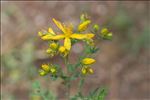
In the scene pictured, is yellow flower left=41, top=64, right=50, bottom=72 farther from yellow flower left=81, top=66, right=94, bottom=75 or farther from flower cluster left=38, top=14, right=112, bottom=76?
yellow flower left=81, top=66, right=94, bottom=75

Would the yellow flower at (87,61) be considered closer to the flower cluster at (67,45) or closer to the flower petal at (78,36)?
the flower cluster at (67,45)

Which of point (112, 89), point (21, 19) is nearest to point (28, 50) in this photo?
point (21, 19)

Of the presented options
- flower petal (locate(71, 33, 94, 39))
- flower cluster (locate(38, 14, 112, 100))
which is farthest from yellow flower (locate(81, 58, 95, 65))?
flower petal (locate(71, 33, 94, 39))

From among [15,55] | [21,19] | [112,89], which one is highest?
[21,19]

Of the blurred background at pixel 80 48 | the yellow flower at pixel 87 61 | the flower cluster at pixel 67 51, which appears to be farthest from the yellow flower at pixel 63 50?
the blurred background at pixel 80 48

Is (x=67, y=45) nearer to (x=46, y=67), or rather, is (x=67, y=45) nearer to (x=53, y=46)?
(x=53, y=46)

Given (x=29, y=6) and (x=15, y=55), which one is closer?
(x=15, y=55)

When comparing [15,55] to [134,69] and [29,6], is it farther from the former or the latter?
[134,69]

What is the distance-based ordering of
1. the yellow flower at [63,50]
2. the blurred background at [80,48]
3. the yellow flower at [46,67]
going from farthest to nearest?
the blurred background at [80,48], the yellow flower at [46,67], the yellow flower at [63,50]

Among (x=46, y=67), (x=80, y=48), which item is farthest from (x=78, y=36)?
(x=80, y=48)
